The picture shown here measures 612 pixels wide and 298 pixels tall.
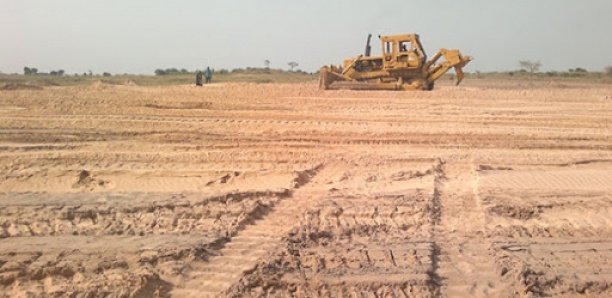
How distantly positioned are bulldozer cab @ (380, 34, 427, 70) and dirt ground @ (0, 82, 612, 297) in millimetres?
8773

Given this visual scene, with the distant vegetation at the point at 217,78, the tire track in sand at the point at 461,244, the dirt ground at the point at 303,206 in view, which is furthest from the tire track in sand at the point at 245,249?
the distant vegetation at the point at 217,78

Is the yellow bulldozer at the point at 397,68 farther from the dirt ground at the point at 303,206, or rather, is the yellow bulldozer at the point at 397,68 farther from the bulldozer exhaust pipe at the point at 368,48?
the dirt ground at the point at 303,206

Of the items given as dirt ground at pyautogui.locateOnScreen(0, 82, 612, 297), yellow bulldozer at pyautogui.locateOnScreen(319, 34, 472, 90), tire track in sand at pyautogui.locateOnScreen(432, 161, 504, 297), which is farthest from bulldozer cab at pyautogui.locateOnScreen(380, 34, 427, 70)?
tire track in sand at pyautogui.locateOnScreen(432, 161, 504, 297)

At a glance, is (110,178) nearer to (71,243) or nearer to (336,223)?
(71,243)

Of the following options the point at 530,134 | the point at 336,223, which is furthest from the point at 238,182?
the point at 530,134

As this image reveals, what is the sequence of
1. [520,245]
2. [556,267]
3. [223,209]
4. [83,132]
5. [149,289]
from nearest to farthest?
[149,289], [556,267], [520,245], [223,209], [83,132]

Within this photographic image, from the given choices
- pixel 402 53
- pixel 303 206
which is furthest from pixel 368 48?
pixel 303 206

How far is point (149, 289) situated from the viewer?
15.1ft

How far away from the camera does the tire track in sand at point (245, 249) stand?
4688 mm

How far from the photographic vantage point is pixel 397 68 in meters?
22.1

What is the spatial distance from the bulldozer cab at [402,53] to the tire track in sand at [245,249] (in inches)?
602

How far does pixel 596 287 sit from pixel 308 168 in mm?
4837

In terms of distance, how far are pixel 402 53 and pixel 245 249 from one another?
58.0 feet

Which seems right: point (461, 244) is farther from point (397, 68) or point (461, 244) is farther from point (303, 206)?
point (397, 68)
